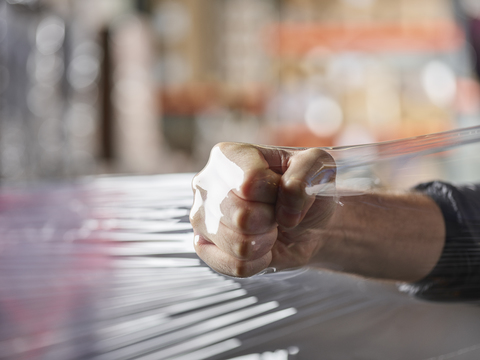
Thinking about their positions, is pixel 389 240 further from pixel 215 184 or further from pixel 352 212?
pixel 215 184

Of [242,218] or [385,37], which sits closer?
[242,218]

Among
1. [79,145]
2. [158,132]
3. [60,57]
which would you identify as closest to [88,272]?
[60,57]

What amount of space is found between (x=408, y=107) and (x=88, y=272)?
3.16 m

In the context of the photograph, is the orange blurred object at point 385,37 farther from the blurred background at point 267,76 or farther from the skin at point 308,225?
the skin at point 308,225

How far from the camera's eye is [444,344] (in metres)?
0.45

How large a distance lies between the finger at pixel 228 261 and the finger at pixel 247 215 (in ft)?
0.11

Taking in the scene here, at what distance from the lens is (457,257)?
0.49m

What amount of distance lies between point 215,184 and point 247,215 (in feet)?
0.17

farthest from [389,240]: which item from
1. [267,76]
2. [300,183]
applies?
[267,76]

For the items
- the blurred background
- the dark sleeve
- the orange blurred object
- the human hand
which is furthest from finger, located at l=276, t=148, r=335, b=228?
the orange blurred object

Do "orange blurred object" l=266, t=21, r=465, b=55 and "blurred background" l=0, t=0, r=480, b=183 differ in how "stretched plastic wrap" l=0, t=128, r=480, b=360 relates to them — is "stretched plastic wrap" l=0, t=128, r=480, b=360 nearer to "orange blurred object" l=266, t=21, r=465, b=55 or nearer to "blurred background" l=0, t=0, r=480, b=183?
"blurred background" l=0, t=0, r=480, b=183

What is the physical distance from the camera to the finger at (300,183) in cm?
36

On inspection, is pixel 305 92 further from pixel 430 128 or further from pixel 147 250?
pixel 147 250

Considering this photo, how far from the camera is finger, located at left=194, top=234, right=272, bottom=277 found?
0.38 m
